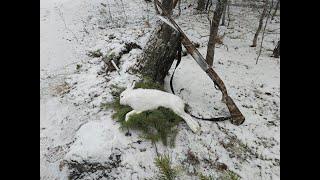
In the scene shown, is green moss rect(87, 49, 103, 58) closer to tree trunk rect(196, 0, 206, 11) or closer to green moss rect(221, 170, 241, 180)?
green moss rect(221, 170, 241, 180)

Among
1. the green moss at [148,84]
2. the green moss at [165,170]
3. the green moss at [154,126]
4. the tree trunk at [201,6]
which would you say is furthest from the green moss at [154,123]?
the tree trunk at [201,6]

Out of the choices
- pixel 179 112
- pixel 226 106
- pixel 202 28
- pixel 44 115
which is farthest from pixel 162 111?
pixel 202 28

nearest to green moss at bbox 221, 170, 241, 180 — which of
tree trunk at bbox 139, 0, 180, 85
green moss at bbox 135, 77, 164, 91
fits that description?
green moss at bbox 135, 77, 164, 91

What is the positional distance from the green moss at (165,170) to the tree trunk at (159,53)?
173 cm

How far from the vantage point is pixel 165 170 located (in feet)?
11.3

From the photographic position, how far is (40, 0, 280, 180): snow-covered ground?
144 inches

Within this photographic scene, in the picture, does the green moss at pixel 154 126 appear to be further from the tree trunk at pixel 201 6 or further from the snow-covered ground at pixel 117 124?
the tree trunk at pixel 201 6

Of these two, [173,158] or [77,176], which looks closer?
[77,176]

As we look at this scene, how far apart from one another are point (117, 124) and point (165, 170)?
1030 millimetres
